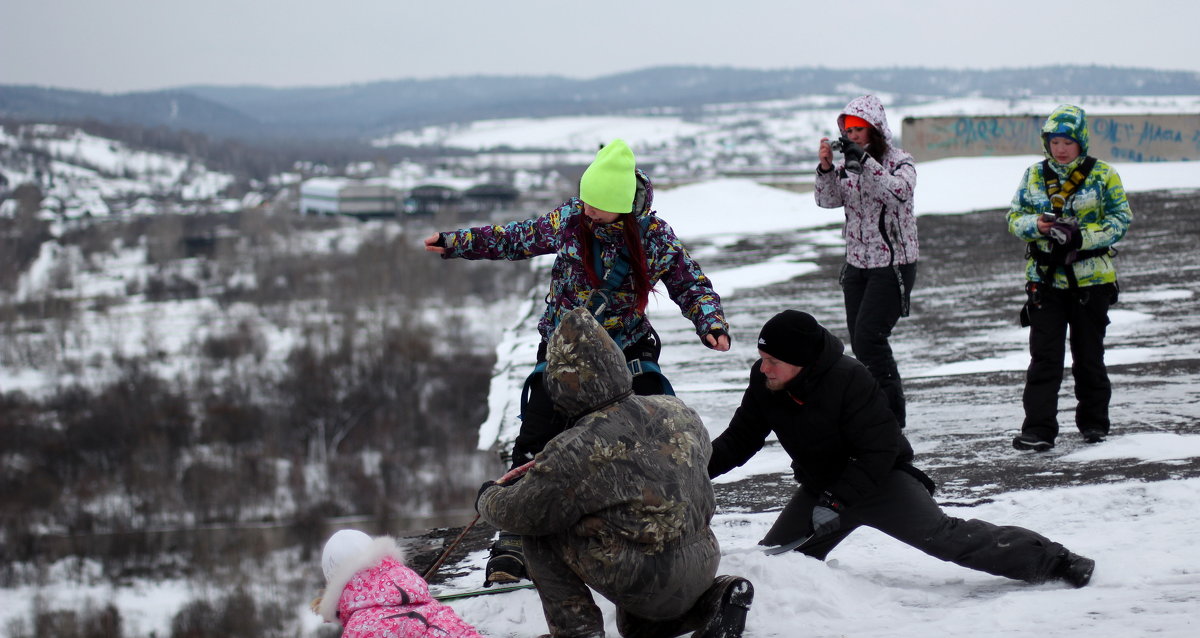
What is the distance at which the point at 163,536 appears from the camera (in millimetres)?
49031

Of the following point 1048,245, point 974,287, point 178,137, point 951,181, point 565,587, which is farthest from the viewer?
point 178,137

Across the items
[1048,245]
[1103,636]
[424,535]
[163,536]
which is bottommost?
[163,536]

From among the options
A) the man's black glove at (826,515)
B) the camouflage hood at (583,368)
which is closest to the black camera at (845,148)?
the man's black glove at (826,515)

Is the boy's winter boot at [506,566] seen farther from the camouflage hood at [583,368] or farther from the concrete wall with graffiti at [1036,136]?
the concrete wall with graffiti at [1036,136]

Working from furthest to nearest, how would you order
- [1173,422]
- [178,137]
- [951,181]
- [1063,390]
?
[178,137] → [951,181] → [1063,390] → [1173,422]

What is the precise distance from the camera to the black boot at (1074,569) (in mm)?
3633

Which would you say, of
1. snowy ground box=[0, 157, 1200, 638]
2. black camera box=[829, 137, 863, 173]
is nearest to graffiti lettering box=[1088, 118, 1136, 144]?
snowy ground box=[0, 157, 1200, 638]

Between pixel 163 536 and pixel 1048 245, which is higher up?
pixel 1048 245

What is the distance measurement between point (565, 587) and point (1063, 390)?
461 cm

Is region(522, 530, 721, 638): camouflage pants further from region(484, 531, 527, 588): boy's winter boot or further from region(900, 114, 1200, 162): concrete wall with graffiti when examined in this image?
region(900, 114, 1200, 162): concrete wall with graffiti

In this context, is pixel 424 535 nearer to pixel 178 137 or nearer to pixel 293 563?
pixel 293 563

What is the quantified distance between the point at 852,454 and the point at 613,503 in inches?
40.1

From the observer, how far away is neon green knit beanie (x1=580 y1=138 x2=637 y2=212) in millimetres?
3826

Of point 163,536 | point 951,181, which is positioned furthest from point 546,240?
point 163,536
